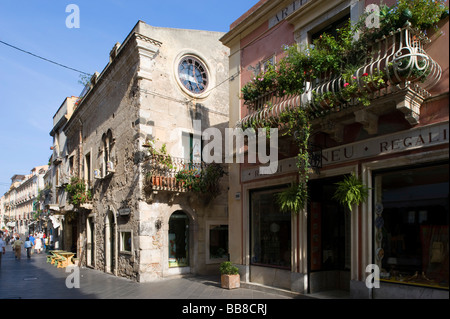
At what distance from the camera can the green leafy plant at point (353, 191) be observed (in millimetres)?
7172

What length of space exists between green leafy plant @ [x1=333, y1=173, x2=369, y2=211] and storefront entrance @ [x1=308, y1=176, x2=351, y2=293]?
39.0 inches

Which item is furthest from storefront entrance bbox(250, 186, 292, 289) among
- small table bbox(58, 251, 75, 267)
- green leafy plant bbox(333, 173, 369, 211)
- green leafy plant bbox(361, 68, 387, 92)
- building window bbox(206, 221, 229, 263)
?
small table bbox(58, 251, 75, 267)

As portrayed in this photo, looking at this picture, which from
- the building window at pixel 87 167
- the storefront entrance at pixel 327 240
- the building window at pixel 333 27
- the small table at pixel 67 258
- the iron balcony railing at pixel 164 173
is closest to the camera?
the building window at pixel 333 27

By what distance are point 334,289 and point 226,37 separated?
7.90 metres

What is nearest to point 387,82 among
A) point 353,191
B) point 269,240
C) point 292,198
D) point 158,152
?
point 353,191

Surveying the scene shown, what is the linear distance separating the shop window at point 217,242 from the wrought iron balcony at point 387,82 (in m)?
7.90

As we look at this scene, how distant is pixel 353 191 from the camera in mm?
7238

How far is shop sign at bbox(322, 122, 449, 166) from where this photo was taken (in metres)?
6.18

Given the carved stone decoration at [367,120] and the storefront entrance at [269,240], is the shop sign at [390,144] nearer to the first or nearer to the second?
the carved stone decoration at [367,120]

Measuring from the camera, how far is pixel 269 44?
33.5 ft

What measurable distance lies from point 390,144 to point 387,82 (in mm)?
1146

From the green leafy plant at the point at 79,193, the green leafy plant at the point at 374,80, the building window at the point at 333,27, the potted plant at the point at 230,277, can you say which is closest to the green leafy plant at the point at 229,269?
the potted plant at the point at 230,277

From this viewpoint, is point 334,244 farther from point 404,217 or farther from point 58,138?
point 58,138
